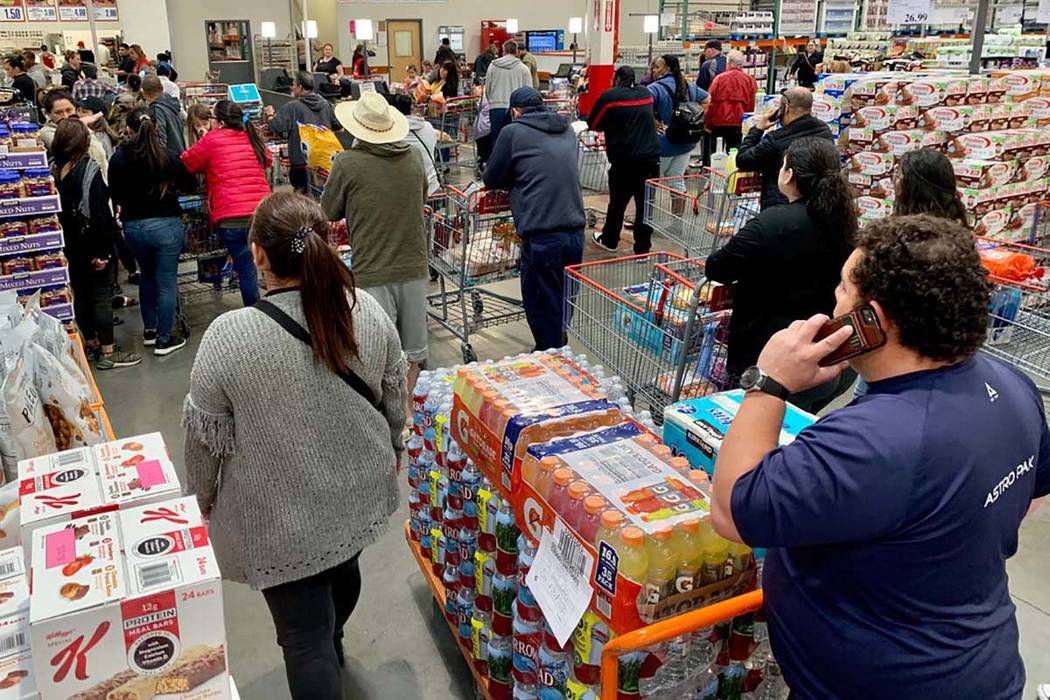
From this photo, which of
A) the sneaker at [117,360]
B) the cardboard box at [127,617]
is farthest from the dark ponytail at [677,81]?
the cardboard box at [127,617]

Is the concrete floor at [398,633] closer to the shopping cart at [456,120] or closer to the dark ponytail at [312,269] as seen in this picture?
the dark ponytail at [312,269]

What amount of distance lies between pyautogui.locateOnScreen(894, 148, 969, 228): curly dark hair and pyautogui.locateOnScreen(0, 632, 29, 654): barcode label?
3.54m

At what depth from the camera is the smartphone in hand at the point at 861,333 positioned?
1.50m

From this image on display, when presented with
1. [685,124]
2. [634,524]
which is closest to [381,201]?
[634,524]

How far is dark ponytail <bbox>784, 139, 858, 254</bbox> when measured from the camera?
3123 millimetres

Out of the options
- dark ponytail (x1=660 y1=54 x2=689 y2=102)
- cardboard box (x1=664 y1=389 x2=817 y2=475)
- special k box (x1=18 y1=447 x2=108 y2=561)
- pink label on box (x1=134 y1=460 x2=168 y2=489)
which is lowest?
cardboard box (x1=664 y1=389 x2=817 y2=475)

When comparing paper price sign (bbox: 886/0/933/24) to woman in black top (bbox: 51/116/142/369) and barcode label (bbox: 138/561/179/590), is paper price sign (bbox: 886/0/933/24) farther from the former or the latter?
barcode label (bbox: 138/561/179/590)

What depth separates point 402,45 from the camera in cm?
2323

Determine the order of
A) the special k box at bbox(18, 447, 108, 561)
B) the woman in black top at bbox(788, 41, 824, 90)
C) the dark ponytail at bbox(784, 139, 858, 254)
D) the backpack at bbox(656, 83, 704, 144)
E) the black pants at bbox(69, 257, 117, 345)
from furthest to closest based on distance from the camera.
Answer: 1. the woman in black top at bbox(788, 41, 824, 90)
2. the backpack at bbox(656, 83, 704, 144)
3. the black pants at bbox(69, 257, 117, 345)
4. the dark ponytail at bbox(784, 139, 858, 254)
5. the special k box at bbox(18, 447, 108, 561)

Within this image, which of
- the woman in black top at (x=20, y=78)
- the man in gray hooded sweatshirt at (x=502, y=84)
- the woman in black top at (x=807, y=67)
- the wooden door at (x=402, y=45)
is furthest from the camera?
the wooden door at (x=402, y=45)

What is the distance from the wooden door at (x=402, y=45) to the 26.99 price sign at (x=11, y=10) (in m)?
8.53

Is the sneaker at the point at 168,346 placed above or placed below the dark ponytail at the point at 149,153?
below

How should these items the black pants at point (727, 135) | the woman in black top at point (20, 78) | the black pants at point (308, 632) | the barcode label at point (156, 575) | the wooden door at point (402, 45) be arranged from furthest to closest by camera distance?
the wooden door at point (402, 45) → the woman in black top at point (20, 78) → the black pants at point (727, 135) → the black pants at point (308, 632) → the barcode label at point (156, 575)

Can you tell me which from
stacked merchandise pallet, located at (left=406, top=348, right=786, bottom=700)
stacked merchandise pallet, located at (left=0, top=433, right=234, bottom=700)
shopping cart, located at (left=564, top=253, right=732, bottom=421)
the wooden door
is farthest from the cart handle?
the wooden door
